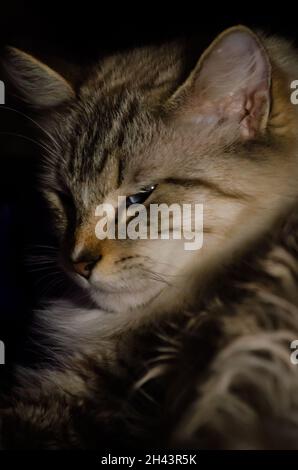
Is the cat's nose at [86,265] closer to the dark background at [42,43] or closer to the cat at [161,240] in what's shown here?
the cat at [161,240]

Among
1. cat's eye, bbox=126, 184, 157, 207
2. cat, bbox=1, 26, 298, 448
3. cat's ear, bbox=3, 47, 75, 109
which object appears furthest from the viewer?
cat's ear, bbox=3, 47, 75, 109

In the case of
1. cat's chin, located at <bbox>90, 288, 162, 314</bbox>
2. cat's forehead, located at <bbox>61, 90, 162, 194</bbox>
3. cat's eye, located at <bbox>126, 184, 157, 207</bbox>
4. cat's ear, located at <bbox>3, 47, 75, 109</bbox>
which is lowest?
cat's chin, located at <bbox>90, 288, 162, 314</bbox>

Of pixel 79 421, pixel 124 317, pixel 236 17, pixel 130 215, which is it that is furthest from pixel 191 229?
pixel 236 17

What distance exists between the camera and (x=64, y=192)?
1.09 metres

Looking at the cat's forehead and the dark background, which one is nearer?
the cat's forehead

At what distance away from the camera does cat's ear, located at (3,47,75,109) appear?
108 centimetres

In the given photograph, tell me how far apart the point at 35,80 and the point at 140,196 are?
34 centimetres

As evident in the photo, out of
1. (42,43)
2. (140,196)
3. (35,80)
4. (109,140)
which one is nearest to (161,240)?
(140,196)

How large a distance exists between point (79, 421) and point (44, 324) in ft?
1.05

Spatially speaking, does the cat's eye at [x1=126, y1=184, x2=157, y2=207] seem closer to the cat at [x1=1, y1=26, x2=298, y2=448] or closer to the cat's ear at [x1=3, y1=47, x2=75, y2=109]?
the cat at [x1=1, y1=26, x2=298, y2=448]

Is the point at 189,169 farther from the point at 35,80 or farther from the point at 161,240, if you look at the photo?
the point at 35,80

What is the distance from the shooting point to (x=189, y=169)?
3.08 feet

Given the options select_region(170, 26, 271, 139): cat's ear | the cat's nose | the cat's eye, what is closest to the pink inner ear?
select_region(170, 26, 271, 139): cat's ear

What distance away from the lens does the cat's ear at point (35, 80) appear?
42.6 inches
